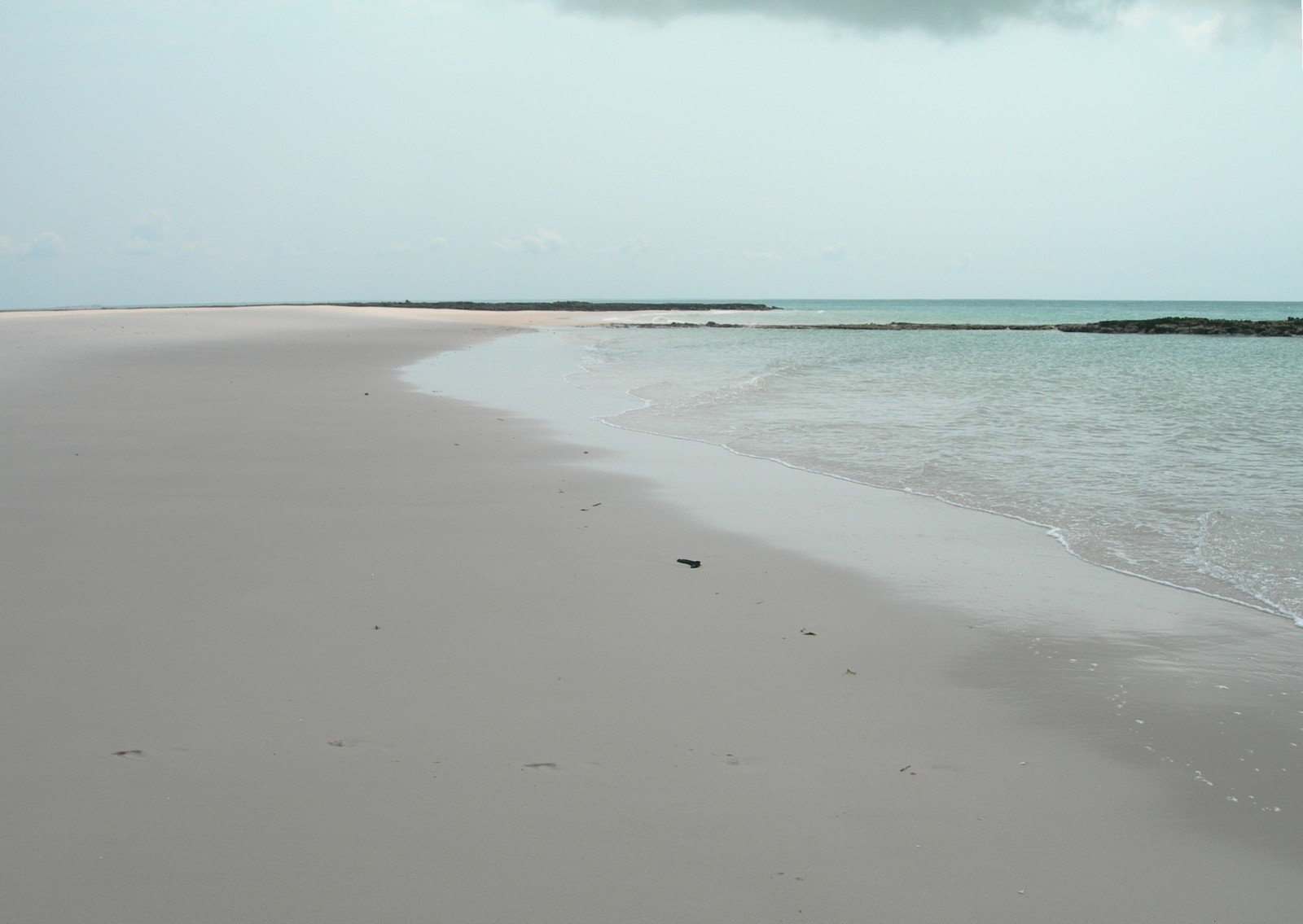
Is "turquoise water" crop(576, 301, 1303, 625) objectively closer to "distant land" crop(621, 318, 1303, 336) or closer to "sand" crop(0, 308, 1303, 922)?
"sand" crop(0, 308, 1303, 922)

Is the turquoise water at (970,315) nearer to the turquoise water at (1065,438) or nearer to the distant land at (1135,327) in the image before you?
the distant land at (1135,327)

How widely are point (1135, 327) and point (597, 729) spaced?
61482 mm

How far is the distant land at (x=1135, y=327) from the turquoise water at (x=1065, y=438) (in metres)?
27.6

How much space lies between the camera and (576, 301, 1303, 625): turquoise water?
245 inches

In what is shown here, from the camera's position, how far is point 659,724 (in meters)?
3.32

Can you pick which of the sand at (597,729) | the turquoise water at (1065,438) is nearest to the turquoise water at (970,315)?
the turquoise water at (1065,438)

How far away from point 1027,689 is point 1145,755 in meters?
0.60

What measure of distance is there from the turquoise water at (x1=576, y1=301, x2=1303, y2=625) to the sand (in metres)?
0.98

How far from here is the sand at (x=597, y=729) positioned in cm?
244

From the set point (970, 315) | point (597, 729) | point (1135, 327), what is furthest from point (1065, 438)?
point (970, 315)

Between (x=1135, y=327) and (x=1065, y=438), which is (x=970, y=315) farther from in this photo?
(x=1065, y=438)

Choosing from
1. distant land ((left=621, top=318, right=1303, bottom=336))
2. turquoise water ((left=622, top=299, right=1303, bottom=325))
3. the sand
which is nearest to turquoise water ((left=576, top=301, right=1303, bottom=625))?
the sand

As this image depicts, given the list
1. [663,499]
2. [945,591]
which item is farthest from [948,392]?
[945,591]

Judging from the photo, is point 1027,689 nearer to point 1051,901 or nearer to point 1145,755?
point 1145,755
